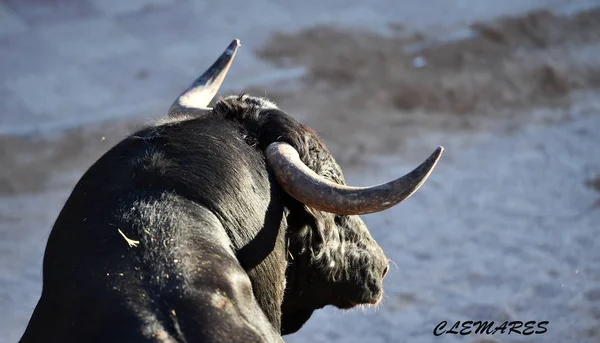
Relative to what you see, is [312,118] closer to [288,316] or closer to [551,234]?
[551,234]

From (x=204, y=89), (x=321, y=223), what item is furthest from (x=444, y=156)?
(x=321, y=223)

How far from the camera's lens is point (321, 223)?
4363 mm

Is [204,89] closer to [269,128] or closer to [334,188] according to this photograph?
[269,128]

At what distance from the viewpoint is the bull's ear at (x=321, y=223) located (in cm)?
430

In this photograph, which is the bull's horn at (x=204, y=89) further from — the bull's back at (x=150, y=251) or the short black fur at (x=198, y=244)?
the bull's back at (x=150, y=251)

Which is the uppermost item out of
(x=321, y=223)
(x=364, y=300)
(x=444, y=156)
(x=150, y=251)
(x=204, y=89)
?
(x=150, y=251)

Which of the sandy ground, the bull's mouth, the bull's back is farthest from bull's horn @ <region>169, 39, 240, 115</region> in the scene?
the sandy ground

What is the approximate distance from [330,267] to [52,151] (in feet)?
18.9

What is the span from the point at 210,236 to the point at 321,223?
2.44 ft

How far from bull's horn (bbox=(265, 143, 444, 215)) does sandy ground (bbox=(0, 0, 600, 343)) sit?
3.05 meters

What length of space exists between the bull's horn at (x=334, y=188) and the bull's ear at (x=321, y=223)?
0.62ft

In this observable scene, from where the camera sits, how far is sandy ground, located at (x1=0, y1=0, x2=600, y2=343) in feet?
24.2

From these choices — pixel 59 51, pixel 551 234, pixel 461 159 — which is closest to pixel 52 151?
pixel 59 51

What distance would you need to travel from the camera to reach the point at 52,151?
9688 mm
